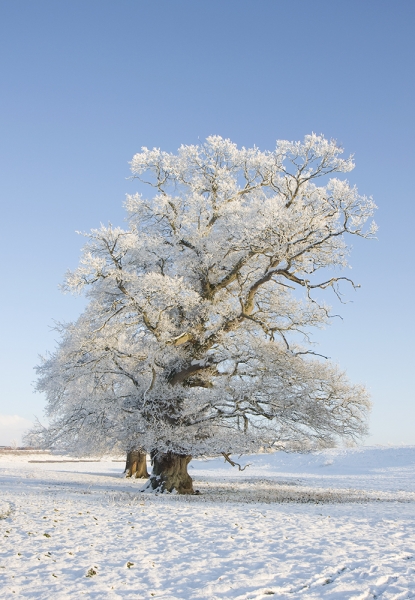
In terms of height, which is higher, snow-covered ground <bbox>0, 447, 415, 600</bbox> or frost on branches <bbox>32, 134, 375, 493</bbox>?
frost on branches <bbox>32, 134, 375, 493</bbox>

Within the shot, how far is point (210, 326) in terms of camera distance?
68.9ft

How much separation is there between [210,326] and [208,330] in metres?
0.19

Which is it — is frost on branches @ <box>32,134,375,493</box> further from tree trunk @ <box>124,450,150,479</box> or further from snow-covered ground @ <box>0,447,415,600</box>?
tree trunk @ <box>124,450,150,479</box>

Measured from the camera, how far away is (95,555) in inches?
337

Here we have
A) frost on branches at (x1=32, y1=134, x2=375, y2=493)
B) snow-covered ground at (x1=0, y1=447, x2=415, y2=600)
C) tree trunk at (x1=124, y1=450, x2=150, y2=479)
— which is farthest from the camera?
tree trunk at (x1=124, y1=450, x2=150, y2=479)

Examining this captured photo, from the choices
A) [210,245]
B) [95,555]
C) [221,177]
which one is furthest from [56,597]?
[221,177]

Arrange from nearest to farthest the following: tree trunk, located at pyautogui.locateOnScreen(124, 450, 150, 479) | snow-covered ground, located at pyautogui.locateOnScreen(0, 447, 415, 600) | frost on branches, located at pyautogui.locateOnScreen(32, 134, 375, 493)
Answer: snow-covered ground, located at pyautogui.locateOnScreen(0, 447, 415, 600)
frost on branches, located at pyautogui.locateOnScreen(32, 134, 375, 493)
tree trunk, located at pyautogui.locateOnScreen(124, 450, 150, 479)

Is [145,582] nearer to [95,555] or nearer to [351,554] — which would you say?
[95,555]

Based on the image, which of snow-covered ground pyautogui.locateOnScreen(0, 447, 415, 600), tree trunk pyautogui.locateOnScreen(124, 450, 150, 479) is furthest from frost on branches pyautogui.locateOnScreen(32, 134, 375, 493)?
tree trunk pyautogui.locateOnScreen(124, 450, 150, 479)

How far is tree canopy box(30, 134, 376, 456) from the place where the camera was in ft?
64.0

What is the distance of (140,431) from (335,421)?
26.1 feet

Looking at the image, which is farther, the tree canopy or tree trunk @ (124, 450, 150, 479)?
tree trunk @ (124, 450, 150, 479)

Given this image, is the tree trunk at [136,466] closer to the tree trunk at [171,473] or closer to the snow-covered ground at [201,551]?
the tree trunk at [171,473]

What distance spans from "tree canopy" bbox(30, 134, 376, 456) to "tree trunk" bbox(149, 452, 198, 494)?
4.53ft
